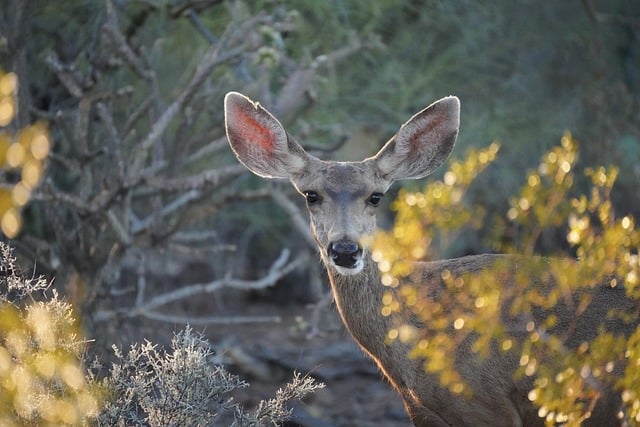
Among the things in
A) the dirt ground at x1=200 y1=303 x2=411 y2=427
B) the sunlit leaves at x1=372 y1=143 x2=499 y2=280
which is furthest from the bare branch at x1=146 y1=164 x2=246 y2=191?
the sunlit leaves at x1=372 y1=143 x2=499 y2=280

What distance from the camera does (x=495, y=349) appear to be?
541cm

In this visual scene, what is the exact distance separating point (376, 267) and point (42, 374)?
1.83 metres

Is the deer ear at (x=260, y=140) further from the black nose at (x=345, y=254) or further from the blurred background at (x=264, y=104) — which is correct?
the blurred background at (x=264, y=104)

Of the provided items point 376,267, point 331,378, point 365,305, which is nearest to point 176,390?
point 365,305

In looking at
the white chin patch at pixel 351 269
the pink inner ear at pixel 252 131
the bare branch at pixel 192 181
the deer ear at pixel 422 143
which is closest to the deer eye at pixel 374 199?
the deer ear at pixel 422 143

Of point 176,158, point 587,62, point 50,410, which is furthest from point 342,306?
point 587,62

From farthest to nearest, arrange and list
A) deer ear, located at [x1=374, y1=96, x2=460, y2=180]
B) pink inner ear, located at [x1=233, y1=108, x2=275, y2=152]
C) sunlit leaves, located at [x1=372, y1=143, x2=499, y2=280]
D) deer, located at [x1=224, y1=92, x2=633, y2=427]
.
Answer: pink inner ear, located at [x1=233, y1=108, x2=275, y2=152]
deer ear, located at [x1=374, y1=96, x2=460, y2=180]
deer, located at [x1=224, y1=92, x2=633, y2=427]
sunlit leaves, located at [x1=372, y1=143, x2=499, y2=280]

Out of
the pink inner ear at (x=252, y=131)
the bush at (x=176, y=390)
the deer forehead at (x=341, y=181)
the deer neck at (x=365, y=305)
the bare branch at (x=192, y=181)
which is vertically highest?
the pink inner ear at (x=252, y=131)

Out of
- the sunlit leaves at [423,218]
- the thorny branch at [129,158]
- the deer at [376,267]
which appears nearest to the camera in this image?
the sunlit leaves at [423,218]

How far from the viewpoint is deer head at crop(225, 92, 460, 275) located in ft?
18.9

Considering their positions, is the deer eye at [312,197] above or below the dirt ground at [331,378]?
above

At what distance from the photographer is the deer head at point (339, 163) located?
5750 millimetres

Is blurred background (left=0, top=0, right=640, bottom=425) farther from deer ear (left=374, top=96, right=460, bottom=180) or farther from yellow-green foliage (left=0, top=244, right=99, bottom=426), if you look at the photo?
deer ear (left=374, top=96, right=460, bottom=180)

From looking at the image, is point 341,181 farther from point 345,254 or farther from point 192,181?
point 192,181
